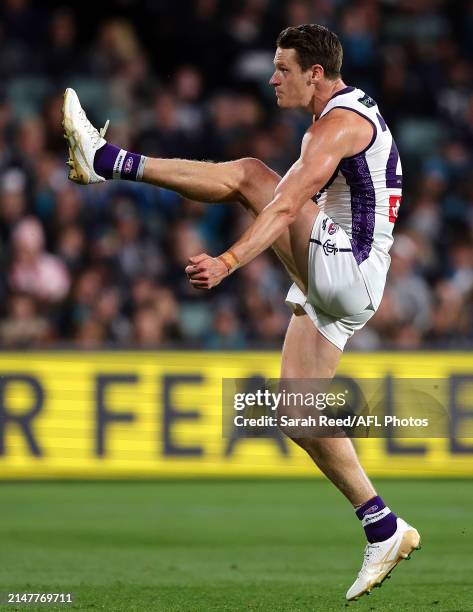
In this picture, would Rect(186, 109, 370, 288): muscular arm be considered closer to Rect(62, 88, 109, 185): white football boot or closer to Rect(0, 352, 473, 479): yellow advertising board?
Rect(62, 88, 109, 185): white football boot

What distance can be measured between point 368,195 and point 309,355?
0.75 meters

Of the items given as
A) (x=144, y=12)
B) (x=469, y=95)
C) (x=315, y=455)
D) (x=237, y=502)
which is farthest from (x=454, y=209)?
(x=315, y=455)

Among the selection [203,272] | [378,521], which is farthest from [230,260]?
[378,521]

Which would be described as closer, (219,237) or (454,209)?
(219,237)

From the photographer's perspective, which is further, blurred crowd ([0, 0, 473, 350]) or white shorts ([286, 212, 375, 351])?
blurred crowd ([0, 0, 473, 350])

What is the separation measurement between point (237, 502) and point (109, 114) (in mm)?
5054

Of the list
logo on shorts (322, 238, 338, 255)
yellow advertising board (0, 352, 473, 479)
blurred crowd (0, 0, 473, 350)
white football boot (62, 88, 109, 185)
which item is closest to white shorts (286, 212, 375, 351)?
logo on shorts (322, 238, 338, 255)

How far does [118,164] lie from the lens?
19.4ft

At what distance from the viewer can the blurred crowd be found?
1159 cm

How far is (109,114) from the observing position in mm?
13266

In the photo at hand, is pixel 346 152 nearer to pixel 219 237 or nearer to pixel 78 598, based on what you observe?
pixel 78 598

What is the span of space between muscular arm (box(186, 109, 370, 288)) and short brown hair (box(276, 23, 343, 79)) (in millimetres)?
287

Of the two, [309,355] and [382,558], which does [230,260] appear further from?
[382,558]

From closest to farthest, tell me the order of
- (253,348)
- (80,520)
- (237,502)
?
(80,520) → (237,502) → (253,348)
